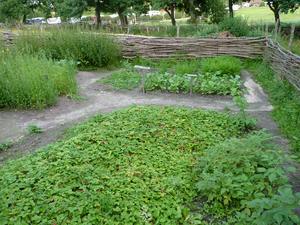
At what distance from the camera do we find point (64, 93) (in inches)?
282

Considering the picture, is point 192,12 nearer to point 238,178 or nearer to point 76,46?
point 76,46

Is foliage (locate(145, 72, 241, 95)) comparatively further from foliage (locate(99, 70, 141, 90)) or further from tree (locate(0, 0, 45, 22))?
tree (locate(0, 0, 45, 22))

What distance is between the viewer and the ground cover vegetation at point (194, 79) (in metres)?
7.23

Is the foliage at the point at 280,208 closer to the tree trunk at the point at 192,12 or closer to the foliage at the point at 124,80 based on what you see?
the foliage at the point at 124,80

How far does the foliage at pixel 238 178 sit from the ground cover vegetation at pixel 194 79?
2742 mm

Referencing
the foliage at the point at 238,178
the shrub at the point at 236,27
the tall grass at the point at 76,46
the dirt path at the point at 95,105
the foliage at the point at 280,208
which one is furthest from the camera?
the shrub at the point at 236,27

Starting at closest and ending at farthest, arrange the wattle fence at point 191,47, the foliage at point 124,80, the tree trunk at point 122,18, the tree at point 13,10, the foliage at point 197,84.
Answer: the foliage at point 197,84
the foliage at point 124,80
the wattle fence at point 191,47
the tree trunk at point 122,18
the tree at point 13,10

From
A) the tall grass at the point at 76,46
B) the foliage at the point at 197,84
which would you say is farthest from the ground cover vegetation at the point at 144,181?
the tall grass at the point at 76,46

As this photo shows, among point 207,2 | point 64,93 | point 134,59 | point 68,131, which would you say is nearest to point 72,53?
point 134,59

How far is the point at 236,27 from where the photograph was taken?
12.6 m

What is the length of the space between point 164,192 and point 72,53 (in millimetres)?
6947

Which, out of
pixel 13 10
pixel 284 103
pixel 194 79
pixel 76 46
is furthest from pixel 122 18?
pixel 284 103

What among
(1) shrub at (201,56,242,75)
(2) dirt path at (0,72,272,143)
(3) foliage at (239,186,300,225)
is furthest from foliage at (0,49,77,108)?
(3) foliage at (239,186,300,225)

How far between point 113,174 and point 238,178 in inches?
51.3
